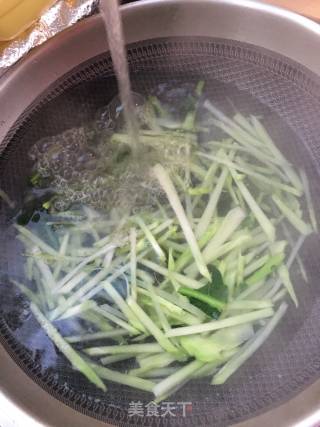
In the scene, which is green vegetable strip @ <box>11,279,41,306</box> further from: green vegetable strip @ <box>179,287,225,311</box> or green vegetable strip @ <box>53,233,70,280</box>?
green vegetable strip @ <box>179,287,225,311</box>

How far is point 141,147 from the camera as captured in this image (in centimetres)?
115

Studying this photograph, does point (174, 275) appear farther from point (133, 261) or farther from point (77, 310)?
point (77, 310)

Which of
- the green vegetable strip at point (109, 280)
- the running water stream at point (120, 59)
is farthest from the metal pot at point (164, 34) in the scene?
the green vegetable strip at point (109, 280)

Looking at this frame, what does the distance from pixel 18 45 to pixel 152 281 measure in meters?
0.61

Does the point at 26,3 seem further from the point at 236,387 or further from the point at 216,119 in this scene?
the point at 236,387

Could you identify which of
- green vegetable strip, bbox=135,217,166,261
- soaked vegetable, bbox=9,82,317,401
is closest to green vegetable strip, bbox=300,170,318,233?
soaked vegetable, bbox=9,82,317,401

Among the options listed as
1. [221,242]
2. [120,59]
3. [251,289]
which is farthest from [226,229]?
[120,59]

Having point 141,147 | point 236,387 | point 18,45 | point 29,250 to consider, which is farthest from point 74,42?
point 236,387

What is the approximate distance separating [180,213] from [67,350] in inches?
14.4

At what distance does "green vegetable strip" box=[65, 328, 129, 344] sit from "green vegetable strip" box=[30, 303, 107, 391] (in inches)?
0.6

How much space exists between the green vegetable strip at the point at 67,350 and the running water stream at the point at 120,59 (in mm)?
432

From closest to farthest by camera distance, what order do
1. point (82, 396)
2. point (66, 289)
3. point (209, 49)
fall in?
point (82, 396) → point (66, 289) → point (209, 49)

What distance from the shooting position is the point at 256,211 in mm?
1047

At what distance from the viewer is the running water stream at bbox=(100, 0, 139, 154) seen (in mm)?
1006
